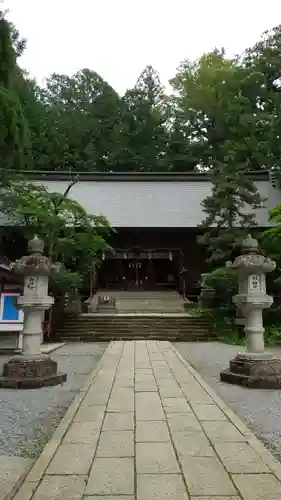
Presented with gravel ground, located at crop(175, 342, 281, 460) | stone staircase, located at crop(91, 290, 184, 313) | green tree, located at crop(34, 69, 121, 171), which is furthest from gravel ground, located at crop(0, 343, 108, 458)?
green tree, located at crop(34, 69, 121, 171)

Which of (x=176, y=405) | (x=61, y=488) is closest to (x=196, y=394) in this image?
(x=176, y=405)

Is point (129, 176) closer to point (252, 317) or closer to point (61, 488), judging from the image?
point (252, 317)

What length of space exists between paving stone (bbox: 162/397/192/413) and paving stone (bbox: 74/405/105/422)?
73 centimetres

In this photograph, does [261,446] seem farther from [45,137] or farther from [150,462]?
[45,137]

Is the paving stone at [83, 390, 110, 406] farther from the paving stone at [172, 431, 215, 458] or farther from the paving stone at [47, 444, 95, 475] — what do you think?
the paving stone at [47, 444, 95, 475]

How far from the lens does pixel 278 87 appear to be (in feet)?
78.0

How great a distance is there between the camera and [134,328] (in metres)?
14.2

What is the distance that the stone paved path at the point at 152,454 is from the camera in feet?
8.06

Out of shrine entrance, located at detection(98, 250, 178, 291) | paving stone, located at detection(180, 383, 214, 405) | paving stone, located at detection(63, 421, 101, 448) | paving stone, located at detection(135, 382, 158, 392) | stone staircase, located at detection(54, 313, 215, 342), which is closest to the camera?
paving stone, located at detection(63, 421, 101, 448)

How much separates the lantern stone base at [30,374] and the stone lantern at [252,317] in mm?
2688

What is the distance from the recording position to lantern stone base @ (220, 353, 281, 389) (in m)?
5.91

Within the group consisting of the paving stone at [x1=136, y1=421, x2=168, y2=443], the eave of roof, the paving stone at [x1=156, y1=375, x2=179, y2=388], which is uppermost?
the eave of roof

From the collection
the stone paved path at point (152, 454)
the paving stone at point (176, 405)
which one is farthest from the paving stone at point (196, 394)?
the paving stone at point (176, 405)

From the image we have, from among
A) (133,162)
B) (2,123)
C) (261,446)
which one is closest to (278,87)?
(133,162)
